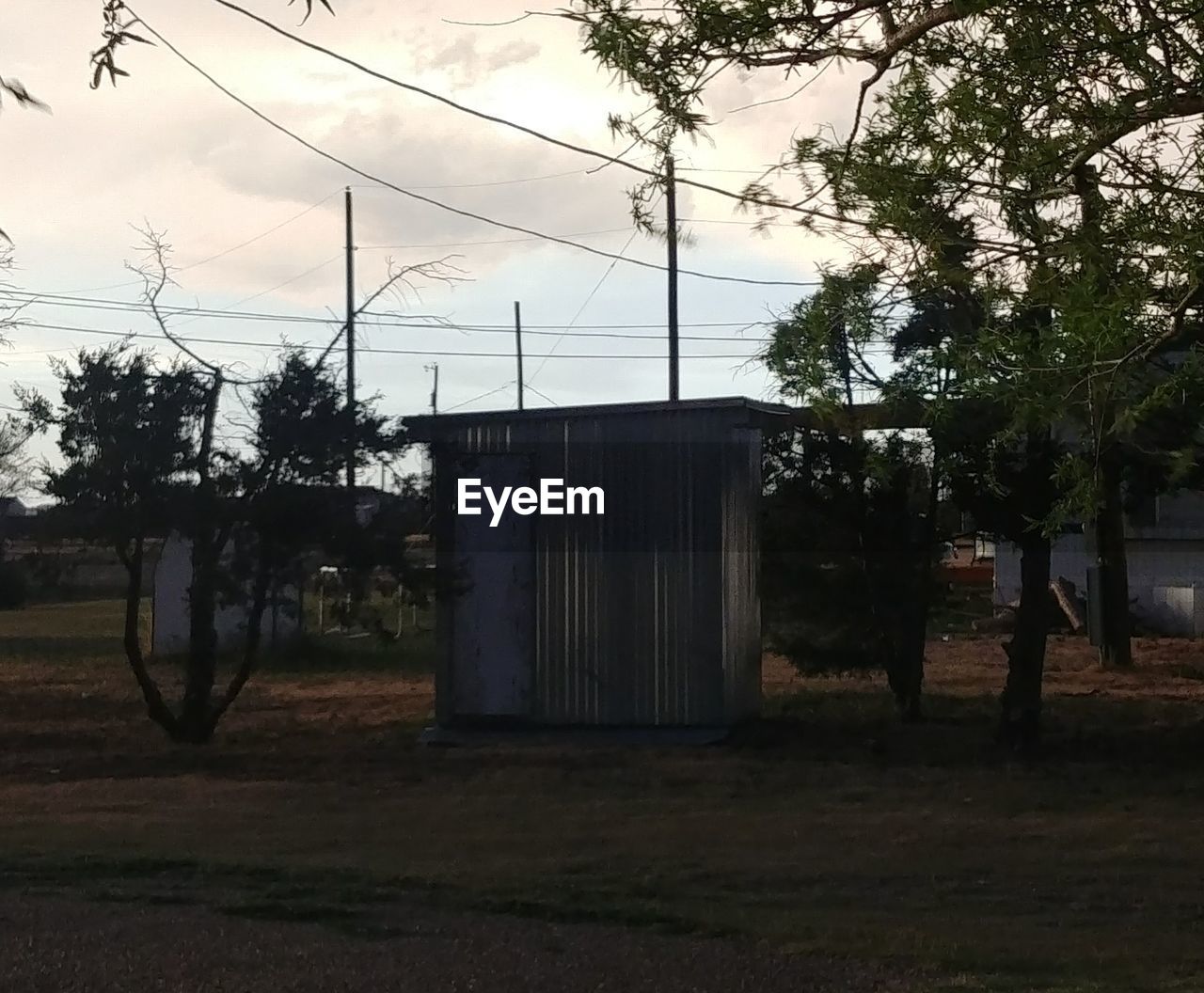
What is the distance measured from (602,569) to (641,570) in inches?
15.2

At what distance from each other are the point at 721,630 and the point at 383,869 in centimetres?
676

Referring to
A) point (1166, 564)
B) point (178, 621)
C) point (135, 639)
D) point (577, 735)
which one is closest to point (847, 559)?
point (577, 735)

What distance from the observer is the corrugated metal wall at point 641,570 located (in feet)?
52.0

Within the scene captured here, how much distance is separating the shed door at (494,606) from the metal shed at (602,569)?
13mm

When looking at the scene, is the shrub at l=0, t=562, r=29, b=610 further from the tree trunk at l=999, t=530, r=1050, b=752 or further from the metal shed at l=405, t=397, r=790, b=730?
the tree trunk at l=999, t=530, r=1050, b=752

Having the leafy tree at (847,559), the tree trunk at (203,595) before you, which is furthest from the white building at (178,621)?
the leafy tree at (847,559)

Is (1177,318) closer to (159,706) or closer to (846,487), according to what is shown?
(846,487)

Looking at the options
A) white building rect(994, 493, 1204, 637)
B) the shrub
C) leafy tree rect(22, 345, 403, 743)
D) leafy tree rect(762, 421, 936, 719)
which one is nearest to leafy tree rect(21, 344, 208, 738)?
leafy tree rect(22, 345, 403, 743)

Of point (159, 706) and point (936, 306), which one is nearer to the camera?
point (936, 306)

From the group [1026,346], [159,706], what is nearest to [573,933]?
[1026,346]

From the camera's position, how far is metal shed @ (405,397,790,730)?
15.9 m

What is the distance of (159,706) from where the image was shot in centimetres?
1591

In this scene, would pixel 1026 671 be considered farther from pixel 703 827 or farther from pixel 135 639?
pixel 135 639

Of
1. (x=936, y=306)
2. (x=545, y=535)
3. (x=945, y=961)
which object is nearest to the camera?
(x=945, y=961)
